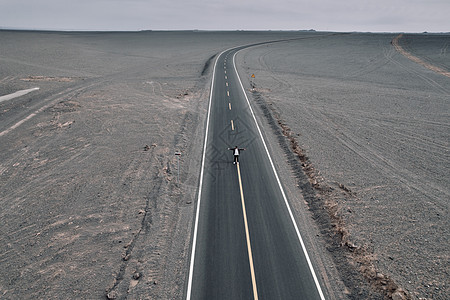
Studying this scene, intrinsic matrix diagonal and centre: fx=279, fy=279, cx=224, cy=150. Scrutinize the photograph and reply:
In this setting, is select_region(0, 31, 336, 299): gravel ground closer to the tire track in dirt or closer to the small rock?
the small rock

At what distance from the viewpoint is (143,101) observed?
34219mm

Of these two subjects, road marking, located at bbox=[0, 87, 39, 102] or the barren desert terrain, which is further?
road marking, located at bbox=[0, 87, 39, 102]

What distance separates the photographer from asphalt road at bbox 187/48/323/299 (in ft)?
35.0

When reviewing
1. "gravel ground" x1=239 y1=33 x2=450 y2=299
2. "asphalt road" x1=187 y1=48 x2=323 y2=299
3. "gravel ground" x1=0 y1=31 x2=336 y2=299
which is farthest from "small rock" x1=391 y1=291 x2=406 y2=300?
"gravel ground" x1=0 y1=31 x2=336 y2=299

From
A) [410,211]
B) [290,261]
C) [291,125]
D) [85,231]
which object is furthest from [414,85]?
[85,231]

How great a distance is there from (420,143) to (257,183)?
15.9 meters

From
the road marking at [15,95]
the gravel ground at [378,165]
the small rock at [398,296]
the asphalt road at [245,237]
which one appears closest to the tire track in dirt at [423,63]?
the gravel ground at [378,165]

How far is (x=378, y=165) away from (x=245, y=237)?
492 inches

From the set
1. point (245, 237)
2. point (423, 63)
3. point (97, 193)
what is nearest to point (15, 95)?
point (97, 193)

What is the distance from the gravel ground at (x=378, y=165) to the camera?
11.8m

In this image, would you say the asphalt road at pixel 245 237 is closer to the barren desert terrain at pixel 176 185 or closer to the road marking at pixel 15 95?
the barren desert terrain at pixel 176 185

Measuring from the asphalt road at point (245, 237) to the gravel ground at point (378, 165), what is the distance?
1.90 meters

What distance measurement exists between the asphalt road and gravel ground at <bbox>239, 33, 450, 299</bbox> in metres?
1.90

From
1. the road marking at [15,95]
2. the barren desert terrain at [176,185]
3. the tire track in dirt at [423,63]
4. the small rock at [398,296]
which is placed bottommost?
the small rock at [398,296]
